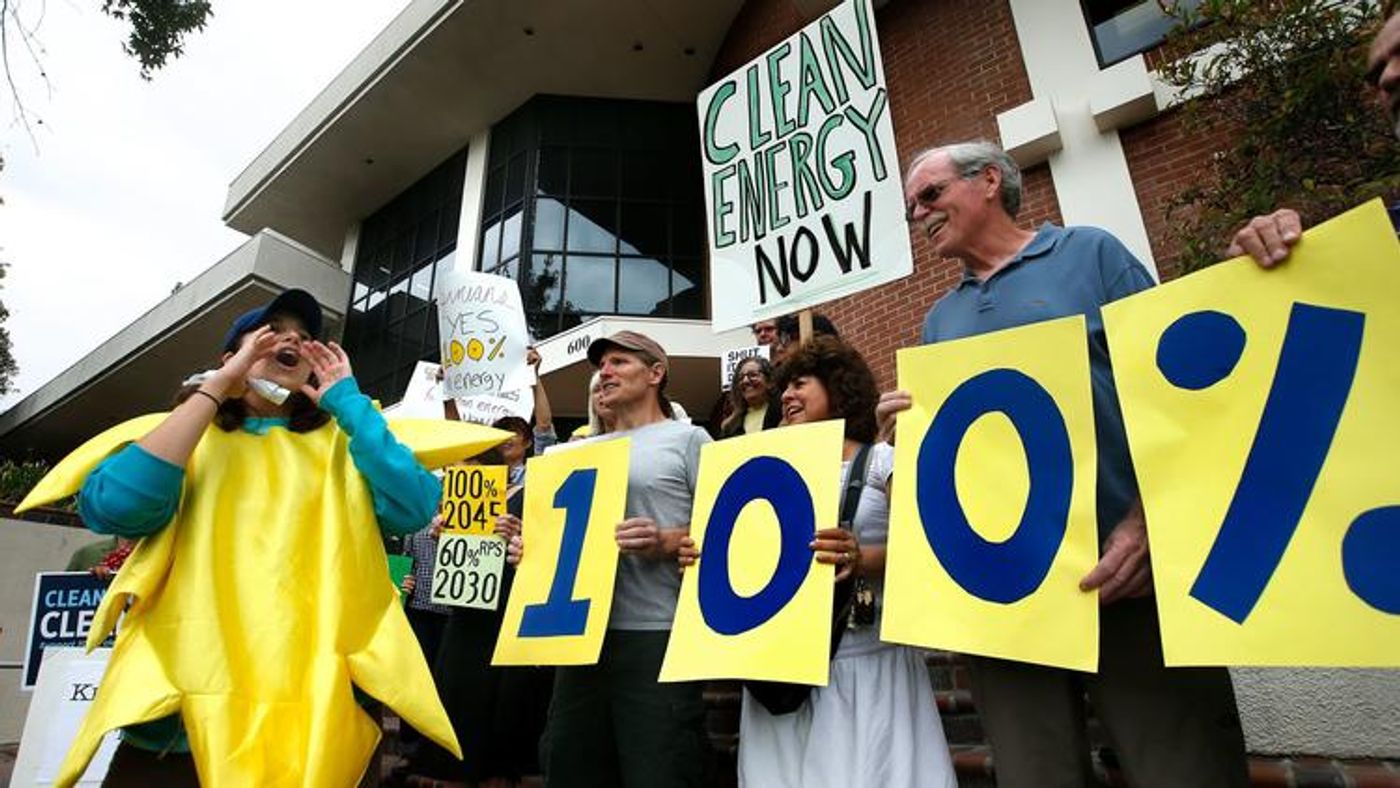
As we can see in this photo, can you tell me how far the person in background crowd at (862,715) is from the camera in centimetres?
156

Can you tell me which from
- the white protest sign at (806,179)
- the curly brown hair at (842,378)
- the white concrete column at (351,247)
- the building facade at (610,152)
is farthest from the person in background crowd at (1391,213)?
the white concrete column at (351,247)

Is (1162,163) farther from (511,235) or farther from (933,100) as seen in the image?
(511,235)

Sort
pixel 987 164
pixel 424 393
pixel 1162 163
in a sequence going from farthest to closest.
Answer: pixel 424 393 → pixel 1162 163 → pixel 987 164

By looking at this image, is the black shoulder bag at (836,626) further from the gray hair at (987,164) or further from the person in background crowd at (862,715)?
the gray hair at (987,164)

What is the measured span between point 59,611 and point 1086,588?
15.0ft

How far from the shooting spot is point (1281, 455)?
1.09 m

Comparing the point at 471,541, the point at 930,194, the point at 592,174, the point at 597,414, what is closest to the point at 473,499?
the point at 471,541

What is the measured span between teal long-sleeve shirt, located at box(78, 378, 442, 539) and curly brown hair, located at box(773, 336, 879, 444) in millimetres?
1052

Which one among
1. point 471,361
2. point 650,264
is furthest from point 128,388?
point 471,361

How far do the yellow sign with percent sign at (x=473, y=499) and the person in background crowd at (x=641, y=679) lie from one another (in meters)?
1.05

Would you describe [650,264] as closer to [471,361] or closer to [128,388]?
[471,361]

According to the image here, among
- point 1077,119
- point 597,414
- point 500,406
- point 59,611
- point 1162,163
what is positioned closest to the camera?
point 597,414

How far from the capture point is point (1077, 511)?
49.7 inches

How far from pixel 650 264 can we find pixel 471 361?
666 cm
